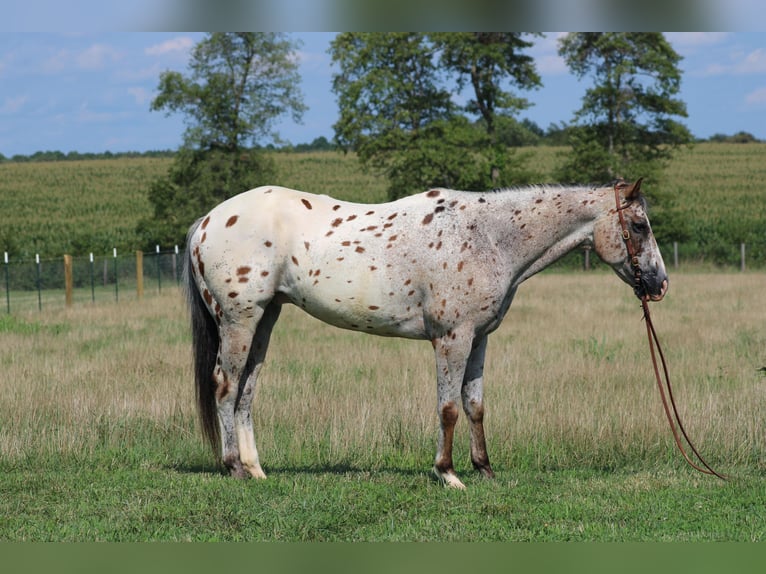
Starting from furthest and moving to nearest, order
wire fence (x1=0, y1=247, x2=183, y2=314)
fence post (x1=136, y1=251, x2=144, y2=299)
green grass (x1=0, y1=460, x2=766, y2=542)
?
wire fence (x1=0, y1=247, x2=183, y2=314), fence post (x1=136, y1=251, x2=144, y2=299), green grass (x1=0, y1=460, x2=766, y2=542)

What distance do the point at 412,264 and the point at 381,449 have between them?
2.11m

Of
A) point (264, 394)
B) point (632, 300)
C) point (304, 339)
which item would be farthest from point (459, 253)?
point (632, 300)

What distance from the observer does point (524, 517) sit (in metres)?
6.30

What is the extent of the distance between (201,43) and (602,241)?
4284cm

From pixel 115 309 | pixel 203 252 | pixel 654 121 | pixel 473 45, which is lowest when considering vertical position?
pixel 115 309

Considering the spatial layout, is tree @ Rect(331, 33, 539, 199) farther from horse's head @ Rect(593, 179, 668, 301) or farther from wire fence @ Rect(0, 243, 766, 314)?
horse's head @ Rect(593, 179, 668, 301)

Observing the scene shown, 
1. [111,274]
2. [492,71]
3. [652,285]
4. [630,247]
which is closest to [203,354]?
[630,247]

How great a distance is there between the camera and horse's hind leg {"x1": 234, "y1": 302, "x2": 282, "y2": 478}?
7793mm

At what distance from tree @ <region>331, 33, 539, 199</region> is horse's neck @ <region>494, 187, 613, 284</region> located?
38.5m

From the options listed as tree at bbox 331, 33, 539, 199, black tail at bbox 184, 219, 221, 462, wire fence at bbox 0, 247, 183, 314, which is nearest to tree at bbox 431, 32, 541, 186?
tree at bbox 331, 33, 539, 199

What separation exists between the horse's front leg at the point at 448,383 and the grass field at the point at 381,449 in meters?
0.19

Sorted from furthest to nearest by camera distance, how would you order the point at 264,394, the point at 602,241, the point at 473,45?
the point at 473,45, the point at 264,394, the point at 602,241

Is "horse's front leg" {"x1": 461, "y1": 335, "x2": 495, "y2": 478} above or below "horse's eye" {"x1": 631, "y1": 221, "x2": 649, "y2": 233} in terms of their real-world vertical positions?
below

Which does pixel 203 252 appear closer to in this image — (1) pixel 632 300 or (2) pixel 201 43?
(1) pixel 632 300
